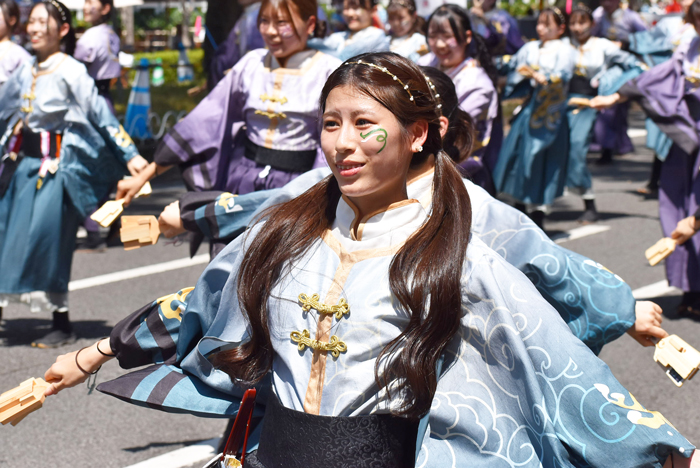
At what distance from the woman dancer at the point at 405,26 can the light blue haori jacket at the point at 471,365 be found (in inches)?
253

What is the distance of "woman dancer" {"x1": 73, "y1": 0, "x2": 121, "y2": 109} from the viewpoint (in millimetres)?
7305

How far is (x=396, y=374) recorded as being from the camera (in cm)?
186

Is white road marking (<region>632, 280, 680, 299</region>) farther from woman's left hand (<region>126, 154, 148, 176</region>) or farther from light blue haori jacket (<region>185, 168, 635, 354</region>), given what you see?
light blue haori jacket (<region>185, 168, 635, 354</region>)

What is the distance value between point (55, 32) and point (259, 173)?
63.7 inches

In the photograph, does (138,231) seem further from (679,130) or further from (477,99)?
(679,130)

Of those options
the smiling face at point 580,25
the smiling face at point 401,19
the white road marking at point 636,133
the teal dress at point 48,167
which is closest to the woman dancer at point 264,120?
the teal dress at point 48,167

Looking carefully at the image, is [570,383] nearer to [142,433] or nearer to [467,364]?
[467,364]

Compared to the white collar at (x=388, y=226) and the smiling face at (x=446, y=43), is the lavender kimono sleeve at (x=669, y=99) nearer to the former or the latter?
the smiling face at (x=446, y=43)

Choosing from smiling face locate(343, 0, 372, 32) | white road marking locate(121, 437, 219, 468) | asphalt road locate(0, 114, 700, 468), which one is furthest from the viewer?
smiling face locate(343, 0, 372, 32)

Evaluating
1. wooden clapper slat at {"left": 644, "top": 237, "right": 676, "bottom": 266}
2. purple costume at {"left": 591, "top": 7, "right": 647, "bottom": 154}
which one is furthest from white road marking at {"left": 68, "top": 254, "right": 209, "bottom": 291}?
purple costume at {"left": 591, "top": 7, "right": 647, "bottom": 154}

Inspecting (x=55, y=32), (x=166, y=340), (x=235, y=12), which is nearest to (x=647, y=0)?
(x=235, y=12)

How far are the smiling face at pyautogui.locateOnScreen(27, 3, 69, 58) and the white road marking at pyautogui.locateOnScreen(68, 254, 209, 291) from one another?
170cm

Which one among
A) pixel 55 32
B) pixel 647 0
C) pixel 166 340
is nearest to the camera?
pixel 166 340

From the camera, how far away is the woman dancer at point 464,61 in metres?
4.84
